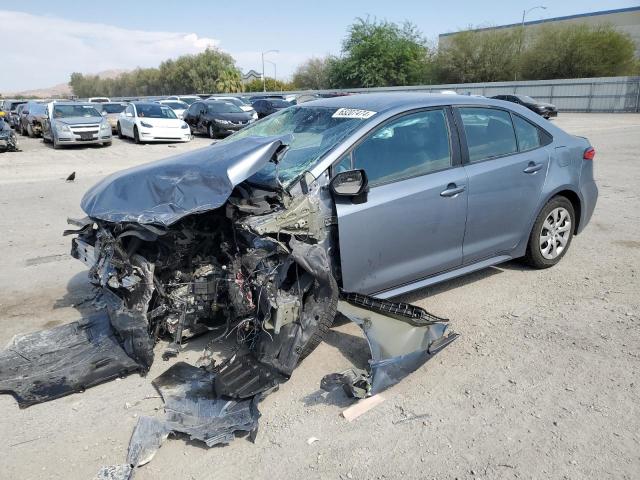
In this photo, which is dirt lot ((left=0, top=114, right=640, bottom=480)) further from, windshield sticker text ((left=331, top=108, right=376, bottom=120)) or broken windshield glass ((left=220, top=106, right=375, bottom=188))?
windshield sticker text ((left=331, top=108, right=376, bottom=120))

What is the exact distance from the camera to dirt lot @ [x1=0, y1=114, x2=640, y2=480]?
2688mm

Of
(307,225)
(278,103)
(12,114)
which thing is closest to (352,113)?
(307,225)

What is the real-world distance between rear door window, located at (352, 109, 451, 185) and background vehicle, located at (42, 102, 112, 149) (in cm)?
1644

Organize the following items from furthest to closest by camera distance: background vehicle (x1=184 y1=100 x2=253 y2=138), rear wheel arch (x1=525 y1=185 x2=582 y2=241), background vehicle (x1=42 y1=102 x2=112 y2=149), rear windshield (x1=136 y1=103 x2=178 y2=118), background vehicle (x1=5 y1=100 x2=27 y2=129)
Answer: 1. background vehicle (x1=5 y1=100 x2=27 y2=129)
2. background vehicle (x1=184 y1=100 x2=253 y2=138)
3. rear windshield (x1=136 y1=103 x2=178 y2=118)
4. background vehicle (x1=42 y1=102 x2=112 y2=149)
5. rear wheel arch (x1=525 y1=185 x2=582 y2=241)

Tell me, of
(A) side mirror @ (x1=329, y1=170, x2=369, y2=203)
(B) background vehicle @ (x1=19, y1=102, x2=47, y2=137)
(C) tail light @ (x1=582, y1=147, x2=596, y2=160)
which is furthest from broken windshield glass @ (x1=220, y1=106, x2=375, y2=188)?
(B) background vehicle @ (x1=19, y1=102, x2=47, y2=137)

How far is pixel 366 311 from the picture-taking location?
358cm

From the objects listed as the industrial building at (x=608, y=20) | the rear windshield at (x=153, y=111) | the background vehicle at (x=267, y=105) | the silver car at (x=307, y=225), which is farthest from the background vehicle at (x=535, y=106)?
the industrial building at (x=608, y=20)

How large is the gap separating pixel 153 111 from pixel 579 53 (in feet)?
133

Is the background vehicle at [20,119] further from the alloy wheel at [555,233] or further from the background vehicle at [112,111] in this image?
the alloy wheel at [555,233]

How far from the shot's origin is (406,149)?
4.08m

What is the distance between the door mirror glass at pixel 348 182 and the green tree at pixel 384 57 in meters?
56.7

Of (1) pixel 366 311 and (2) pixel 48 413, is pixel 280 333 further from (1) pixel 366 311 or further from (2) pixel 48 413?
(2) pixel 48 413

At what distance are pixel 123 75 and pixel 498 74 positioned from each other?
260 feet

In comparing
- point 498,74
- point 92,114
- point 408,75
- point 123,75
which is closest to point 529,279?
point 92,114
